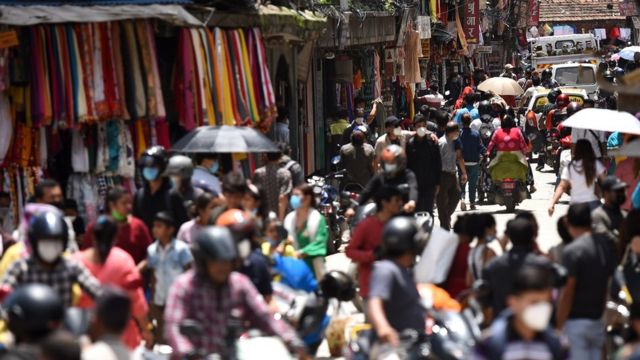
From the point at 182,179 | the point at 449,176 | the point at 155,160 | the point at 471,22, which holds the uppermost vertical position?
the point at 471,22

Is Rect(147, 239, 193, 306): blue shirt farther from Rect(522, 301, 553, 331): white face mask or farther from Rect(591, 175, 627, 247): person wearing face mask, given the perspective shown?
Rect(522, 301, 553, 331): white face mask

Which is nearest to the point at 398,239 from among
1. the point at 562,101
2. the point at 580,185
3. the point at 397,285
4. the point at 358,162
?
the point at 397,285

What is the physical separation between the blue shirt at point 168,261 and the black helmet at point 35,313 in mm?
3757

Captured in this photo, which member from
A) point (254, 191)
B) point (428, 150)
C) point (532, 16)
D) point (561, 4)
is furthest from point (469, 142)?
point (561, 4)

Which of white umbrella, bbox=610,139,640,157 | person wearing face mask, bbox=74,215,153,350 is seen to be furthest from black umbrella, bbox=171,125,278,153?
person wearing face mask, bbox=74,215,153,350

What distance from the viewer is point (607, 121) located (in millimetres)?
15703

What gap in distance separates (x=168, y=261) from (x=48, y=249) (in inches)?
92.4

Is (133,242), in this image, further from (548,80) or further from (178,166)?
(548,80)

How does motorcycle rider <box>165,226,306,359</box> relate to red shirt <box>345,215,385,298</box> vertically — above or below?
above

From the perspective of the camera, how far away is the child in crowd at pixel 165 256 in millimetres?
10734

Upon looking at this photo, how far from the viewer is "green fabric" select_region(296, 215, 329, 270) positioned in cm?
1252

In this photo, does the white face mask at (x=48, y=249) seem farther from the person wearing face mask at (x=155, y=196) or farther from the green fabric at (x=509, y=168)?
the green fabric at (x=509, y=168)

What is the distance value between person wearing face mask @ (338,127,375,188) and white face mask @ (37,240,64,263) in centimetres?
1117

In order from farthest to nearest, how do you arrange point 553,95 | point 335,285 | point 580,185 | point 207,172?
point 553,95 → point 580,185 → point 207,172 → point 335,285
